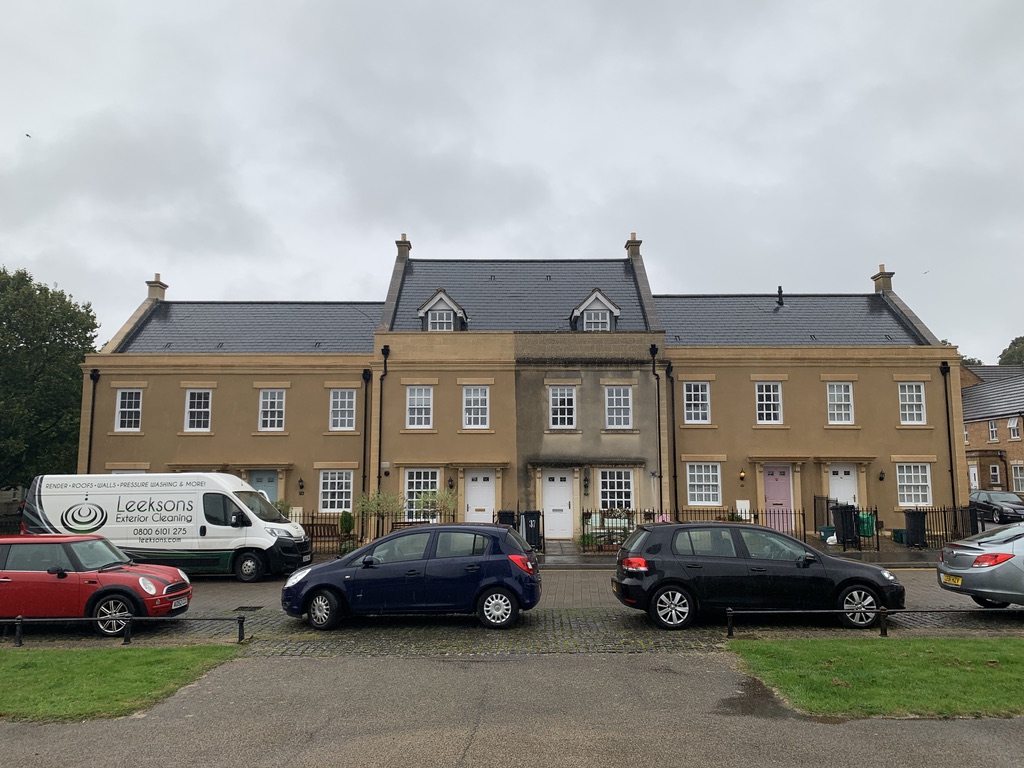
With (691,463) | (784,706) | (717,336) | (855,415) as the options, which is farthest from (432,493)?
(784,706)

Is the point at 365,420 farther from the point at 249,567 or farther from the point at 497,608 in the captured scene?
the point at 497,608

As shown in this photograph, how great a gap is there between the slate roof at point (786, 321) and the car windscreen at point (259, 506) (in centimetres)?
1611

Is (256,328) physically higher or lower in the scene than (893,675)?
higher

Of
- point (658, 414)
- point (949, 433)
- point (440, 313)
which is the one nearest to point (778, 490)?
point (658, 414)

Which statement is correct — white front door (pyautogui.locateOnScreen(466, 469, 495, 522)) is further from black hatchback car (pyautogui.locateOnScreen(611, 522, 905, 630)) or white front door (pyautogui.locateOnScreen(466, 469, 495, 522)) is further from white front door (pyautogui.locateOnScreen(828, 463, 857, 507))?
black hatchback car (pyautogui.locateOnScreen(611, 522, 905, 630))

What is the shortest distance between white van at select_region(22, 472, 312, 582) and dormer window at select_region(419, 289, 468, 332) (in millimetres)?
10884

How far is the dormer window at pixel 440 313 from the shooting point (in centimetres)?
2692

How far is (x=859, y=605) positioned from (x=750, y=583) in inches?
65.2

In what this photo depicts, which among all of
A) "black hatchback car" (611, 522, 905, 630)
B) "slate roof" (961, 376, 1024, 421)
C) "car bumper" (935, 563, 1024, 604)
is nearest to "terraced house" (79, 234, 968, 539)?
"car bumper" (935, 563, 1024, 604)

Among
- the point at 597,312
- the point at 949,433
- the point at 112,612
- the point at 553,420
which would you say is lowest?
the point at 112,612

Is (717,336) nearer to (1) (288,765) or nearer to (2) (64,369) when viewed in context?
(1) (288,765)

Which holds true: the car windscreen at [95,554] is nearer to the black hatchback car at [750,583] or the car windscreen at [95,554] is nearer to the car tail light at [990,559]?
the black hatchback car at [750,583]

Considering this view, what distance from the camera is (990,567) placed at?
11.4 m

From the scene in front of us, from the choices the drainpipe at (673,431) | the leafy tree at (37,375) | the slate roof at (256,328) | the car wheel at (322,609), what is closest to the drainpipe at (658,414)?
the drainpipe at (673,431)
